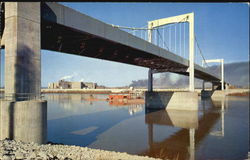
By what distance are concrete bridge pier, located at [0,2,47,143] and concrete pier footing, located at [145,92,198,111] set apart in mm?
27886

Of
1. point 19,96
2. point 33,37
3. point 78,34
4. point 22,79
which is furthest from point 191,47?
point 19,96

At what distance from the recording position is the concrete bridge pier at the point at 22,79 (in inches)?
334

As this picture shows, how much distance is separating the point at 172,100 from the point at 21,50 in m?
30.0

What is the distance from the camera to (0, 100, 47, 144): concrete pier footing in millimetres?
8424

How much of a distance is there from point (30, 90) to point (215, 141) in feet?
49.1

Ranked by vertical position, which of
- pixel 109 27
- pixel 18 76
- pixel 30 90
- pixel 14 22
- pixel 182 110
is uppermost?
pixel 109 27

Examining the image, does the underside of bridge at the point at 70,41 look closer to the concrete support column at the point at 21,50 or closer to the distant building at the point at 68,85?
the concrete support column at the point at 21,50

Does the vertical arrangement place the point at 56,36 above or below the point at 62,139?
above

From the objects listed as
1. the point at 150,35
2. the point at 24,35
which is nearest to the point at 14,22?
the point at 24,35

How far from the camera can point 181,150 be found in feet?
39.9

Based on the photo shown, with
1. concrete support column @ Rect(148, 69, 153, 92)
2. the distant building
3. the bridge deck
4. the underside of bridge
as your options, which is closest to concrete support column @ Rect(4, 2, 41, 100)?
the bridge deck

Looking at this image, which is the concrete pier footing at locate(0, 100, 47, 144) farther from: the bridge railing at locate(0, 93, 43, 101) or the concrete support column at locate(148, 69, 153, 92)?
the concrete support column at locate(148, 69, 153, 92)

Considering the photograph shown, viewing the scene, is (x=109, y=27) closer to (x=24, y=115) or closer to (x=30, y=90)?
(x=30, y=90)

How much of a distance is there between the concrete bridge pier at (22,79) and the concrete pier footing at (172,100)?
1098 inches
